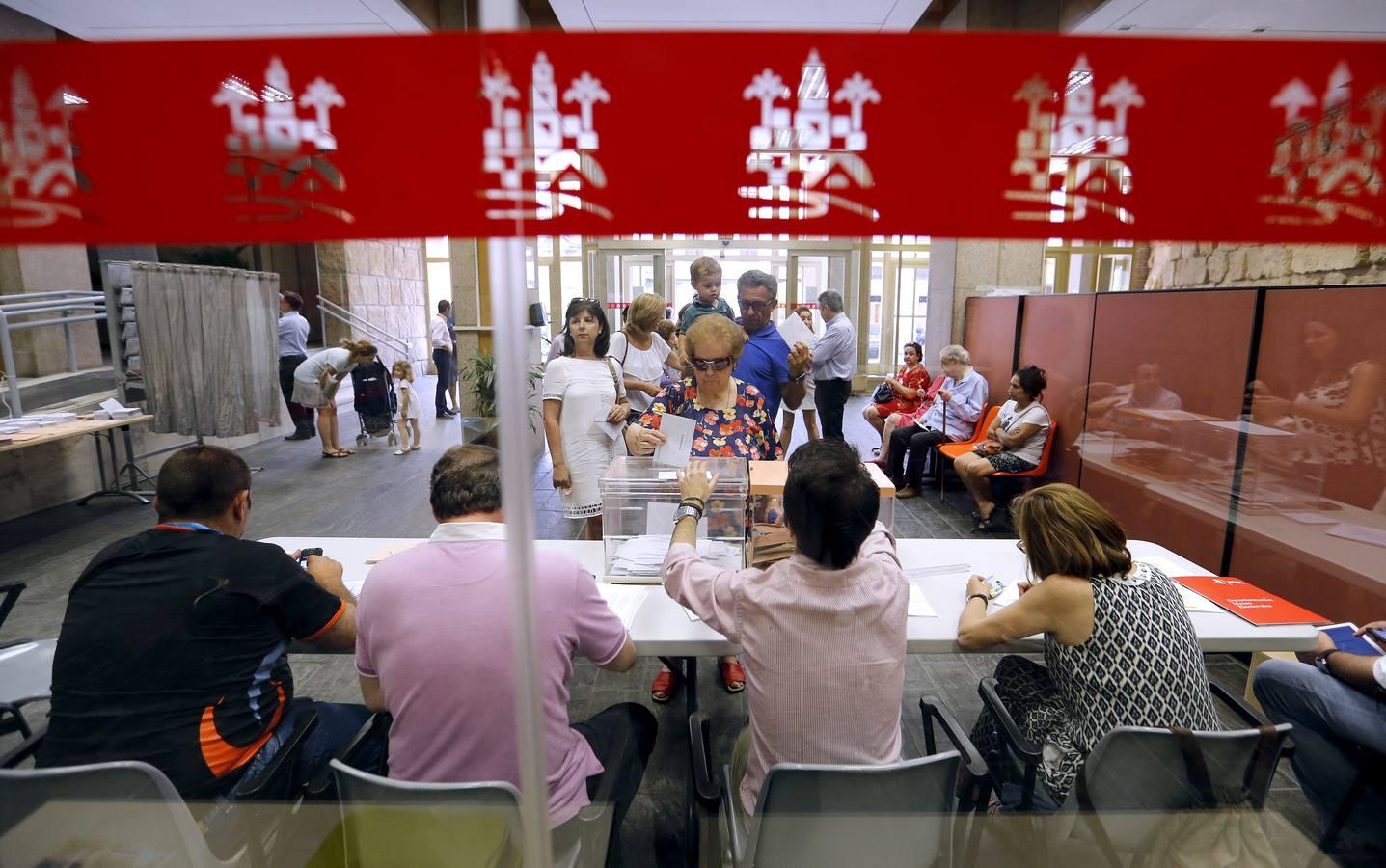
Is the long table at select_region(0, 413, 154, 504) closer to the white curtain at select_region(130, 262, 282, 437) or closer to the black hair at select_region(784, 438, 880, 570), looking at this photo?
the white curtain at select_region(130, 262, 282, 437)

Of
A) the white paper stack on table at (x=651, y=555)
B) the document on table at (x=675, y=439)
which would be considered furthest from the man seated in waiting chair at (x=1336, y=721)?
the document on table at (x=675, y=439)

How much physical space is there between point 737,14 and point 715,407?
1.20 m

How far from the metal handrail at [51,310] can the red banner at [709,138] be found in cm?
96

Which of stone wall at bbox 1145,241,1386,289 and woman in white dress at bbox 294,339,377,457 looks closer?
woman in white dress at bbox 294,339,377,457

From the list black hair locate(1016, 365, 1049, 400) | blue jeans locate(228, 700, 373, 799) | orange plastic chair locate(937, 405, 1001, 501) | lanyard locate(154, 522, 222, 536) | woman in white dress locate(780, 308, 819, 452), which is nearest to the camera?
lanyard locate(154, 522, 222, 536)

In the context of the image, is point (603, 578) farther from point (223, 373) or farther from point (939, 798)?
point (223, 373)

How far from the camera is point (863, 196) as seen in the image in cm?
115

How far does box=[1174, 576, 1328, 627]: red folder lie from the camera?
1.60 metres

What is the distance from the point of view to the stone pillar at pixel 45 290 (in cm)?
169

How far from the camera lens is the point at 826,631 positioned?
3.75ft

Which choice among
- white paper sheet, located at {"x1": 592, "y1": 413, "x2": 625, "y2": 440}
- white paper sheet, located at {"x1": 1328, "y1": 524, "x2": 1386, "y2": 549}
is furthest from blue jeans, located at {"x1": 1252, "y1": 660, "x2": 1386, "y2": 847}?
white paper sheet, located at {"x1": 592, "y1": 413, "x2": 625, "y2": 440}

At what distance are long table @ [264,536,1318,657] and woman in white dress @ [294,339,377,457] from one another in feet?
1.31

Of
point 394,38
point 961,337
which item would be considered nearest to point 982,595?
point 394,38

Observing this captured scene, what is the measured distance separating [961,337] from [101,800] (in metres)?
4.92
